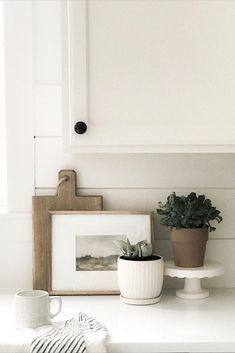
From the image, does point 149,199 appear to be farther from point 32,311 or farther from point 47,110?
point 32,311

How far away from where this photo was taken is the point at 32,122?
1.94m

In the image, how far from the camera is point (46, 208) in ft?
6.29

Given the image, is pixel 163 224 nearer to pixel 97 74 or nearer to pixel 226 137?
pixel 226 137

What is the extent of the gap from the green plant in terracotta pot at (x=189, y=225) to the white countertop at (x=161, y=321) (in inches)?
5.4

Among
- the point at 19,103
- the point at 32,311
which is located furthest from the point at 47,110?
the point at 32,311

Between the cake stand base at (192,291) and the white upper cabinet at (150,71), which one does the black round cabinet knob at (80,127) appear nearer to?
the white upper cabinet at (150,71)

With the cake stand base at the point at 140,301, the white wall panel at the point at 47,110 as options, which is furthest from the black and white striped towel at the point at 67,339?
the white wall panel at the point at 47,110

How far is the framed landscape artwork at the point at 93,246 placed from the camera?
1881mm

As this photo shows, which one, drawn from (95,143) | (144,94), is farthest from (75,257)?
(144,94)

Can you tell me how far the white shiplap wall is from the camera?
6.38ft

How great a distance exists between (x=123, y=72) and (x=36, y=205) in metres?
0.58

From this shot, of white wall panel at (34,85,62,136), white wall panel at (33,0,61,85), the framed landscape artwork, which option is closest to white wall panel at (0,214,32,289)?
the framed landscape artwork

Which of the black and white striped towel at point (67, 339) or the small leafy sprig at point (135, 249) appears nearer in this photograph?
the black and white striped towel at point (67, 339)

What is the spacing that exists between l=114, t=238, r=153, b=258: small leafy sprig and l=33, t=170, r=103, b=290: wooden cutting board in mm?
188
